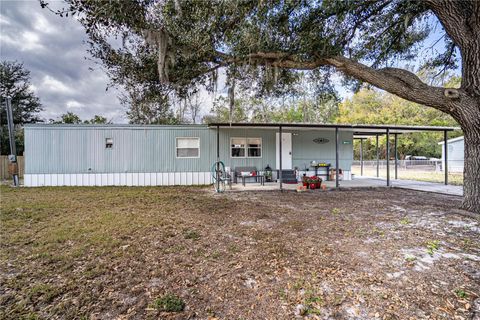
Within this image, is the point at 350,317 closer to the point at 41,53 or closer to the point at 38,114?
the point at 41,53

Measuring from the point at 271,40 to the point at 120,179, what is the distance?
27.6 ft

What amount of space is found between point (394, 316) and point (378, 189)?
8.32m

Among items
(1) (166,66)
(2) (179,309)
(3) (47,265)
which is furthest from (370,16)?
(3) (47,265)

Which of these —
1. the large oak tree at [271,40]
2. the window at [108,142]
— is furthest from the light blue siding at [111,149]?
the large oak tree at [271,40]

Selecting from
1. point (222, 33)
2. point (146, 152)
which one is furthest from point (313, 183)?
point (146, 152)

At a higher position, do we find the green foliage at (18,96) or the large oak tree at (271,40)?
the green foliage at (18,96)

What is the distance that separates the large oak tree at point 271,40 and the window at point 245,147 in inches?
197

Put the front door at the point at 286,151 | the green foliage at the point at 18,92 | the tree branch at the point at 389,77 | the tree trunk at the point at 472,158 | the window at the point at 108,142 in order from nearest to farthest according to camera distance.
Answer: the tree trunk at the point at 472,158 < the tree branch at the point at 389,77 < the window at the point at 108,142 < the front door at the point at 286,151 < the green foliage at the point at 18,92

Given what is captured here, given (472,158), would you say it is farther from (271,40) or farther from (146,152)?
(146,152)

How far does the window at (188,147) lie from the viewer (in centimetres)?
1028

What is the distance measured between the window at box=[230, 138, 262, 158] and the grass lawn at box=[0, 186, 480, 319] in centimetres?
528

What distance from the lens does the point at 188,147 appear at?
33.9 feet

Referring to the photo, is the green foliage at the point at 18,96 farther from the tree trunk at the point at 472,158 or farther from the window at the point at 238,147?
the tree trunk at the point at 472,158

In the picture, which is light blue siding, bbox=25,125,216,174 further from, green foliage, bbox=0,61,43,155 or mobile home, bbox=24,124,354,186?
green foliage, bbox=0,61,43,155
